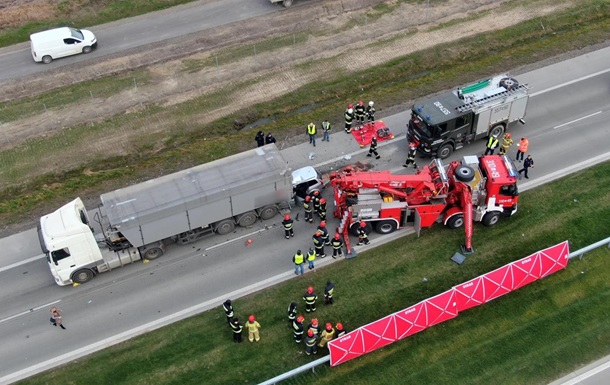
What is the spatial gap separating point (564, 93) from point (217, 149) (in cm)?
1715

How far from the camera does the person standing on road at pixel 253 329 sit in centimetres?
1975

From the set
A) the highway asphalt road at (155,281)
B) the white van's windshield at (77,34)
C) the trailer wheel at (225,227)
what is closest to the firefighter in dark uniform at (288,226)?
the highway asphalt road at (155,281)

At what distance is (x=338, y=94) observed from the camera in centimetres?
3164

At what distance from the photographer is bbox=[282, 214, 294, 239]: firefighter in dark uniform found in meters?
23.1

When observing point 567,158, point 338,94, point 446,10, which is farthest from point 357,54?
point 567,158

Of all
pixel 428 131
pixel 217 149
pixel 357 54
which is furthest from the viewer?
pixel 357 54

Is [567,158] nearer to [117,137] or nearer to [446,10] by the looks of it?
[446,10]

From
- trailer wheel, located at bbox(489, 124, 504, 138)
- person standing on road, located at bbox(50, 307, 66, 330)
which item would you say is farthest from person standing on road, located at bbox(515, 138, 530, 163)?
person standing on road, located at bbox(50, 307, 66, 330)

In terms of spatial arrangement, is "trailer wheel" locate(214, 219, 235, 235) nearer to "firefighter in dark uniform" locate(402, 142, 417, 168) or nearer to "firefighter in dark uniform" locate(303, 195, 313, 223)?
"firefighter in dark uniform" locate(303, 195, 313, 223)

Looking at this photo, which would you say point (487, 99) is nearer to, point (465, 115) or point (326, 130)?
point (465, 115)

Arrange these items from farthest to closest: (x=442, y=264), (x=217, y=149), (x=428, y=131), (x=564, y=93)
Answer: (x=564, y=93), (x=217, y=149), (x=428, y=131), (x=442, y=264)

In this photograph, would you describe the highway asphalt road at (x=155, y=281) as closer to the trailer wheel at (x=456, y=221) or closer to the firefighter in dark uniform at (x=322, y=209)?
the firefighter in dark uniform at (x=322, y=209)

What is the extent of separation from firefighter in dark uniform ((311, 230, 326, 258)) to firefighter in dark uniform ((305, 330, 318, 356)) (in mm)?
4006

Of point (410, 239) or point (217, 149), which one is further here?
point (217, 149)
